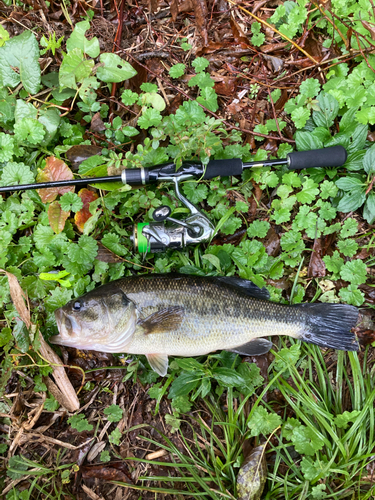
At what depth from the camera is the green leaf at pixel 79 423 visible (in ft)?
9.59

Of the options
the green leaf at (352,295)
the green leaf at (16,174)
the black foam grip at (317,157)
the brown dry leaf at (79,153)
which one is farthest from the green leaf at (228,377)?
the green leaf at (16,174)

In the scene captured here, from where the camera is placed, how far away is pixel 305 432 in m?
2.80

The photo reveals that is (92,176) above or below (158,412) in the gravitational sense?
above

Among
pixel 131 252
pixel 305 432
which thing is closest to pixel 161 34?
pixel 131 252

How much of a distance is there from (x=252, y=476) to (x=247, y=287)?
1603 mm

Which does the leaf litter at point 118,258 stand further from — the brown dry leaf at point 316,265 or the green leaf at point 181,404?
the green leaf at point 181,404

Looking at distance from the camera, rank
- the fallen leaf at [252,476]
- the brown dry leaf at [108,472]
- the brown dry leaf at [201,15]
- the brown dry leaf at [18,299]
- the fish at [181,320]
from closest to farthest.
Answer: the fish at [181,320]
the fallen leaf at [252,476]
the brown dry leaf at [18,299]
the brown dry leaf at [108,472]
the brown dry leaf at [201,15]

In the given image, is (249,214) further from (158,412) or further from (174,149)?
(158,412)

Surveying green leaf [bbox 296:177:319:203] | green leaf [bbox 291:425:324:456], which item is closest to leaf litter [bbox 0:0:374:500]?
green leaf [bbox 291:425:324:456]

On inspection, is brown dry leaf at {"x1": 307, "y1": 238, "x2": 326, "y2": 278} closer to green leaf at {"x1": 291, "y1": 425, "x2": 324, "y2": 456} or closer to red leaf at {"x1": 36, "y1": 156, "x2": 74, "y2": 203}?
green leaf at {"x1": 291, "y1": 425, "x2": 324, "y2": 456}

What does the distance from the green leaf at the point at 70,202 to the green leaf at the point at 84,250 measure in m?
0.29

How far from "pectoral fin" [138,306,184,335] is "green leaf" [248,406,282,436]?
109 centimetres

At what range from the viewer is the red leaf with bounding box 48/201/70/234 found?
3033 millimetres

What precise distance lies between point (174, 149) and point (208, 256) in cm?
110
